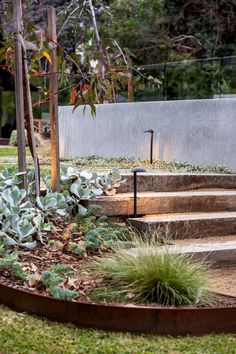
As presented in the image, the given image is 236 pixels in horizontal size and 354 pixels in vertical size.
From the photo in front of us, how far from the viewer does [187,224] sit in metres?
5.67

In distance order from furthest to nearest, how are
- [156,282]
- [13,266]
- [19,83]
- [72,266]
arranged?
[19,83]
[72,266]
[13,266]
[156,282]

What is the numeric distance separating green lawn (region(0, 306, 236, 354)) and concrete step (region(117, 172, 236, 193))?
2706 mm

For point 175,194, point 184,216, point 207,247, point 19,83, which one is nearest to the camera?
point 207,247

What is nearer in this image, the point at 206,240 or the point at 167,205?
the point at 206,240

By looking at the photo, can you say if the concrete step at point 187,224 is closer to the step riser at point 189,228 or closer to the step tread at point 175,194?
the step riser at point 189,228

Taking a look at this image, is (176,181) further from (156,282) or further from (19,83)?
(156,282)

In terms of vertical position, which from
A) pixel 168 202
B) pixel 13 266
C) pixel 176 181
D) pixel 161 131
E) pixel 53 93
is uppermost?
pixel 53 93

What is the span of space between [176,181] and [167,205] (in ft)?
2.11

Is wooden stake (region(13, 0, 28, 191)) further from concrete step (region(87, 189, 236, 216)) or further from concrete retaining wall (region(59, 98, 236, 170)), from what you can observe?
concrete retaining wall (region(59, 98, 236, 170))

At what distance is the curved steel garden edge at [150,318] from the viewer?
363 cm

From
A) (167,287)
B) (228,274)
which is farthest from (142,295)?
(228,274)

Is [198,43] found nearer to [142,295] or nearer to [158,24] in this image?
[158,24]

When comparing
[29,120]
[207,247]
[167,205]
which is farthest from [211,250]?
[29,120]

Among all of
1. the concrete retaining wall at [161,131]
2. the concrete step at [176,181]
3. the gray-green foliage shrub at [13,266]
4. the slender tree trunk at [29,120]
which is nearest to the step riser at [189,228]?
the concrete step at [176,181]
